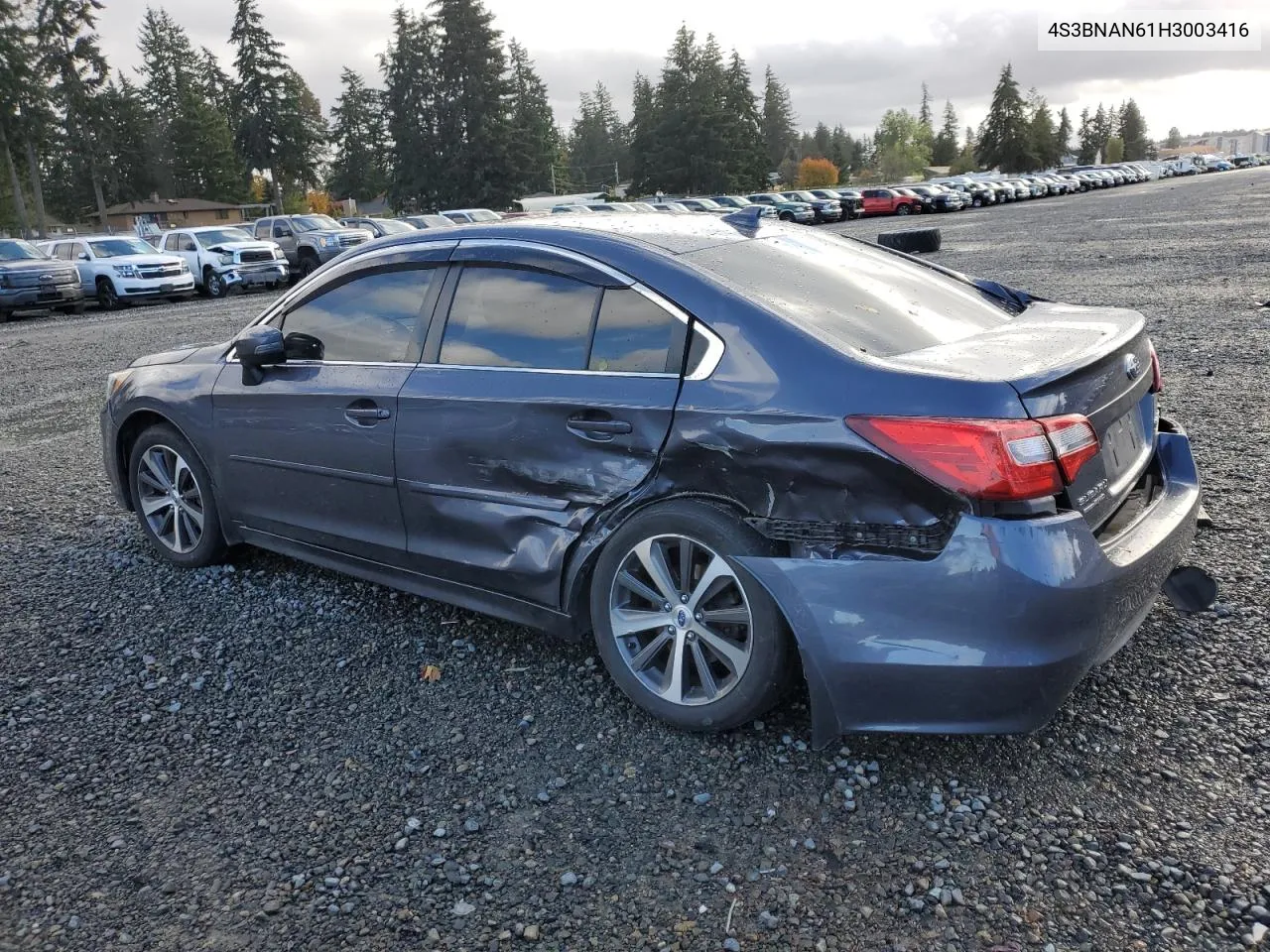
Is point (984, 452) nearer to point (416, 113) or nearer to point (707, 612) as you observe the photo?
point (707, 612)

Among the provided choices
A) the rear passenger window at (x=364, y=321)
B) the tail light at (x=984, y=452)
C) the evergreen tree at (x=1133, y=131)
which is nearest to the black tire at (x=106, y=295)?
the rear passenger window at (x=364, y=321)

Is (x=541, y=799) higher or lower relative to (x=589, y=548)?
lower

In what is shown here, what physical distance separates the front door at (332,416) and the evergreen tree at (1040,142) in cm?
11772

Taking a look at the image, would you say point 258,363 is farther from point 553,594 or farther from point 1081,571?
point 1081,571

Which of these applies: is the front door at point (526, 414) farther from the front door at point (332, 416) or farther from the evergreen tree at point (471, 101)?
the evergreen tree at point (471, 101)

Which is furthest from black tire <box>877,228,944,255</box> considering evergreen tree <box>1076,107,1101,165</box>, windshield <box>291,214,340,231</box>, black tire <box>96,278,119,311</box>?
evergreen tree <box>1076,107,1101,165</box>

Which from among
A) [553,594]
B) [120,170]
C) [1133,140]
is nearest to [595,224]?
[553,594]

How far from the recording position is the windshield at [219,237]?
80.9 feet

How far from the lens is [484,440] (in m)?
3.58

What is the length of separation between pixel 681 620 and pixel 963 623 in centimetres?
88

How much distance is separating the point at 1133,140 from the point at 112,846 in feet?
648

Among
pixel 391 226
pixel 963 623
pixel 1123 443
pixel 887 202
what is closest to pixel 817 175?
pixel 887 202

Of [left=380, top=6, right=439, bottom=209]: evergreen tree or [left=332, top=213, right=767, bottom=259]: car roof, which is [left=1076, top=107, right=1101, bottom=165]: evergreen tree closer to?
[left=380, top=6, right=439, bottom=209]: evergreen tree

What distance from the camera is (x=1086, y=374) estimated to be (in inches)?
116
